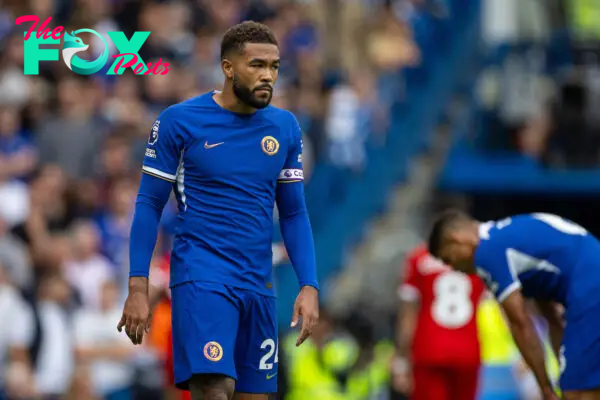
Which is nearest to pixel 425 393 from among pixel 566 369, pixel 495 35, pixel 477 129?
pixel 566 369

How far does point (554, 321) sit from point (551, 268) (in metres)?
0.73

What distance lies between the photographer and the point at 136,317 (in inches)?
285

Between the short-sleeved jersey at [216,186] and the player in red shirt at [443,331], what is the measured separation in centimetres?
462

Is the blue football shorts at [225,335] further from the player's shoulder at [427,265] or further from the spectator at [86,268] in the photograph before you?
the spectator at [86,268]

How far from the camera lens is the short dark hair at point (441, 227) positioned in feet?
29.5

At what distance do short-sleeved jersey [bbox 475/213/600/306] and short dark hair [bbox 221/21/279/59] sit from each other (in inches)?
81.4

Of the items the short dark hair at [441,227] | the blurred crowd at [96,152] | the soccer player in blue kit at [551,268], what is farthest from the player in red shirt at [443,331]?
the soccer player in blue kit at [551,268]

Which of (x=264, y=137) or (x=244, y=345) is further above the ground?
(x=264, y=137)

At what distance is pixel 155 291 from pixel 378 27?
32.8ft

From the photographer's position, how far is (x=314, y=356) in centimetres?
1436

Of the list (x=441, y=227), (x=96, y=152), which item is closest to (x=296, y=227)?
(x=441, y=227)

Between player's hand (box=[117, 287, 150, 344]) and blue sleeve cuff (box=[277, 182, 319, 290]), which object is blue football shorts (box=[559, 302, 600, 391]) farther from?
player's hand (box=[117, 287, 150, 344])

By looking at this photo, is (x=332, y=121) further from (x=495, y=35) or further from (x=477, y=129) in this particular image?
Result: (x=495, y=35)

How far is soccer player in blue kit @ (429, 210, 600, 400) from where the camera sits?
873 cm
